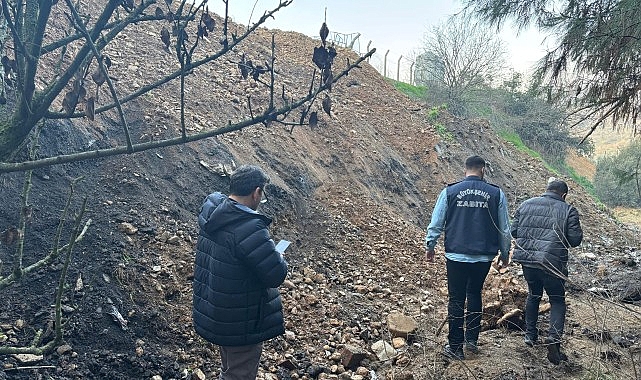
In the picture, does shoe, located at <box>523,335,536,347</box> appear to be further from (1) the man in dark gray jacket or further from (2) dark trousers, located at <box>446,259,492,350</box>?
(2) dark trousers, located at <box>446,259,492,350</box>

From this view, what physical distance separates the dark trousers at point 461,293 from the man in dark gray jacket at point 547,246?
1.49 feet

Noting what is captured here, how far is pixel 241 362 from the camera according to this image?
276 cm

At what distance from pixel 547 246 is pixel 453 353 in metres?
1.17

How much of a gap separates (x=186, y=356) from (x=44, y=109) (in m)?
2.46

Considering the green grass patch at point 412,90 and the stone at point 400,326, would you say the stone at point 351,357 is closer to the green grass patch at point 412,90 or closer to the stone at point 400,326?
the stone at point 400,326

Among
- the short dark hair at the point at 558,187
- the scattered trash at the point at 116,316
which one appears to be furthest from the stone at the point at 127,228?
the short dark hair at the point at 558,187

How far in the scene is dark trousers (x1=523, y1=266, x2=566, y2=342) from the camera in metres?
4.05

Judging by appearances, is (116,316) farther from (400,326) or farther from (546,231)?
(546,231)

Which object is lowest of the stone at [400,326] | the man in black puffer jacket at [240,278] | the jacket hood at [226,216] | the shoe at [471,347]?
the stone at [400,326]

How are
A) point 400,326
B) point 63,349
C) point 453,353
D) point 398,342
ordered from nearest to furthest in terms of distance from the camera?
point 63,349, point 453,353, point 398,342, point 400,326

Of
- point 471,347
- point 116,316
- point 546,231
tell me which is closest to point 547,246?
point 546,231

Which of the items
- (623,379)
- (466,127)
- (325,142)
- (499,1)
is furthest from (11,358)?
(466,127)

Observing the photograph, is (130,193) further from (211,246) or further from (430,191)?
(430,191)

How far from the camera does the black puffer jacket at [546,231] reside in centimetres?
406
